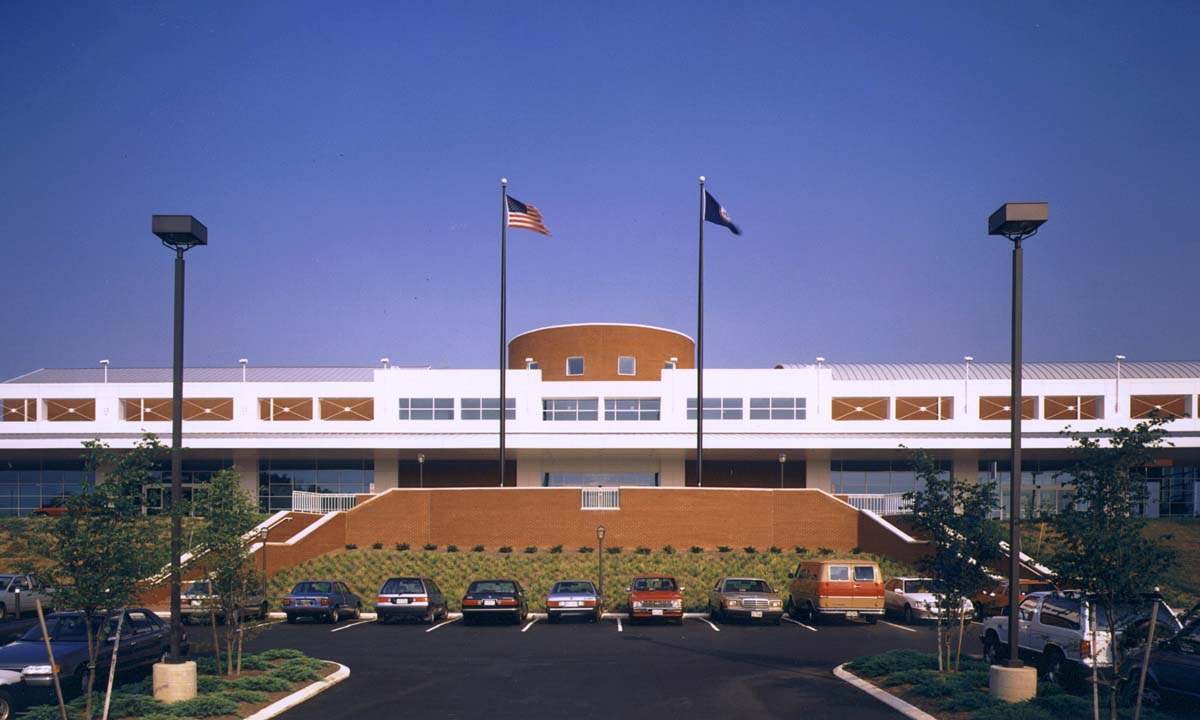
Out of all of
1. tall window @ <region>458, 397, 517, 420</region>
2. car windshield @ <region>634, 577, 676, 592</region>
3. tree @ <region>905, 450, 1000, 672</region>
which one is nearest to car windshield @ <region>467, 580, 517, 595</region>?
car windshield @ <region>634, 577, 676, 592</region>

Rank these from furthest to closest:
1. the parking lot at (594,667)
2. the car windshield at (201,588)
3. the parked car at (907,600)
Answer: the parked car at (907,600) < the car windshield at (201,588) < the parking lot at (594,667)

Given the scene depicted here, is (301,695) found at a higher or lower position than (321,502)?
higher

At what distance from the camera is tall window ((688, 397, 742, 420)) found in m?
50.5

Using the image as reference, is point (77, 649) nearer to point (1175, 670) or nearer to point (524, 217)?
point (1175, 670)

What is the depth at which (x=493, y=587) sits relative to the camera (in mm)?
27625

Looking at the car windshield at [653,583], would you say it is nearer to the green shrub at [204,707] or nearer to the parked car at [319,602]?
the parked car at [319,602]

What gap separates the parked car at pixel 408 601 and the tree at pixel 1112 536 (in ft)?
61.5

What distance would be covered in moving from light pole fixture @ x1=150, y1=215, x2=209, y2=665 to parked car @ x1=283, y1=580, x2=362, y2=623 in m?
12.7

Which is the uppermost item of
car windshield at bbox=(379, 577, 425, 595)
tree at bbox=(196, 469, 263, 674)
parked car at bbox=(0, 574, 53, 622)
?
tree at bbox=(196, 469, 263, 674)

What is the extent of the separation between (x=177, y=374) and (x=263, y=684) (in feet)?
16.2

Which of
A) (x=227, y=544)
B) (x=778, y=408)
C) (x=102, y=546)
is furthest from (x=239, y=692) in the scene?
(x=778, y=408)

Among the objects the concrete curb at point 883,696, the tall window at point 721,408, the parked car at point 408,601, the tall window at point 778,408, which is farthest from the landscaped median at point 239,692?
the tall window at point 778,408

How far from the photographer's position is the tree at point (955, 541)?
16.6 meters

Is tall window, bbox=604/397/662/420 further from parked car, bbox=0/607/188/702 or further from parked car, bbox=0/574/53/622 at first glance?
parked car, bbox=0/607/188/702
